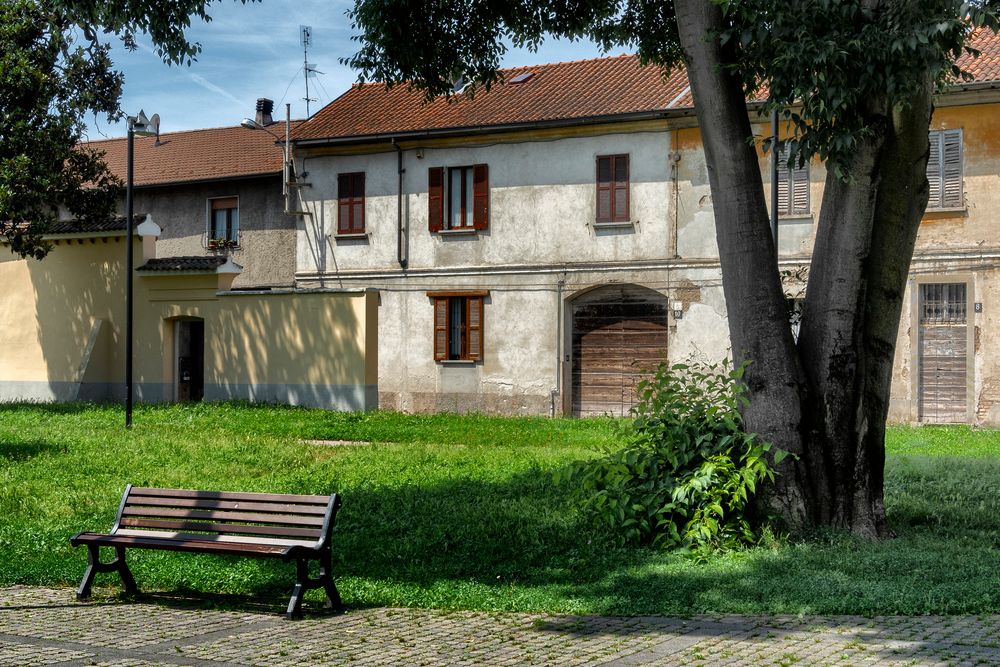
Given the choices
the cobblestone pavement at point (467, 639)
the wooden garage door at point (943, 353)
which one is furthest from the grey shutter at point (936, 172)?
the cobblestone pavement at point (467, 639)

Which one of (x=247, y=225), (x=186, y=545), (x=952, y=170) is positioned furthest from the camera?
(x=247, y=225)

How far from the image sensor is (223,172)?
3222cm

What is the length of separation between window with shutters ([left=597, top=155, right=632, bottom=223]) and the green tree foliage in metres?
11.4

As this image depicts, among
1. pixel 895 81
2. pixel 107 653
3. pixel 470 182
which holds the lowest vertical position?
pixel 107 653

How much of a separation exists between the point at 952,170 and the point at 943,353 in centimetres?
366

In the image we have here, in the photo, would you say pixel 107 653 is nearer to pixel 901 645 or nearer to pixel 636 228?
pixel 901 645

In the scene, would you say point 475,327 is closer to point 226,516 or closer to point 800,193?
point 800,193

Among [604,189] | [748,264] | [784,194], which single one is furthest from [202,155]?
[748,264]

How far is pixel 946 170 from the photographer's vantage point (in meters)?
23.1

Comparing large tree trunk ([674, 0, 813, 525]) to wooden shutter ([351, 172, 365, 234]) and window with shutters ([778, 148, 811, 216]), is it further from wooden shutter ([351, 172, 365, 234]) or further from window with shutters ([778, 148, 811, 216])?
wooden shutter ([351, 172, 365, 234])

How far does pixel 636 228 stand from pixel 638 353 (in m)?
2.82

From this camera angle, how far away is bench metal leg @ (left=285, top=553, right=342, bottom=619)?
292 inches

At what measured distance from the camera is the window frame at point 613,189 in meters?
26.0

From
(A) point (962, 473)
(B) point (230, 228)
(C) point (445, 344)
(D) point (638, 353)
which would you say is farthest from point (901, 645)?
(B) point (230, 228)
